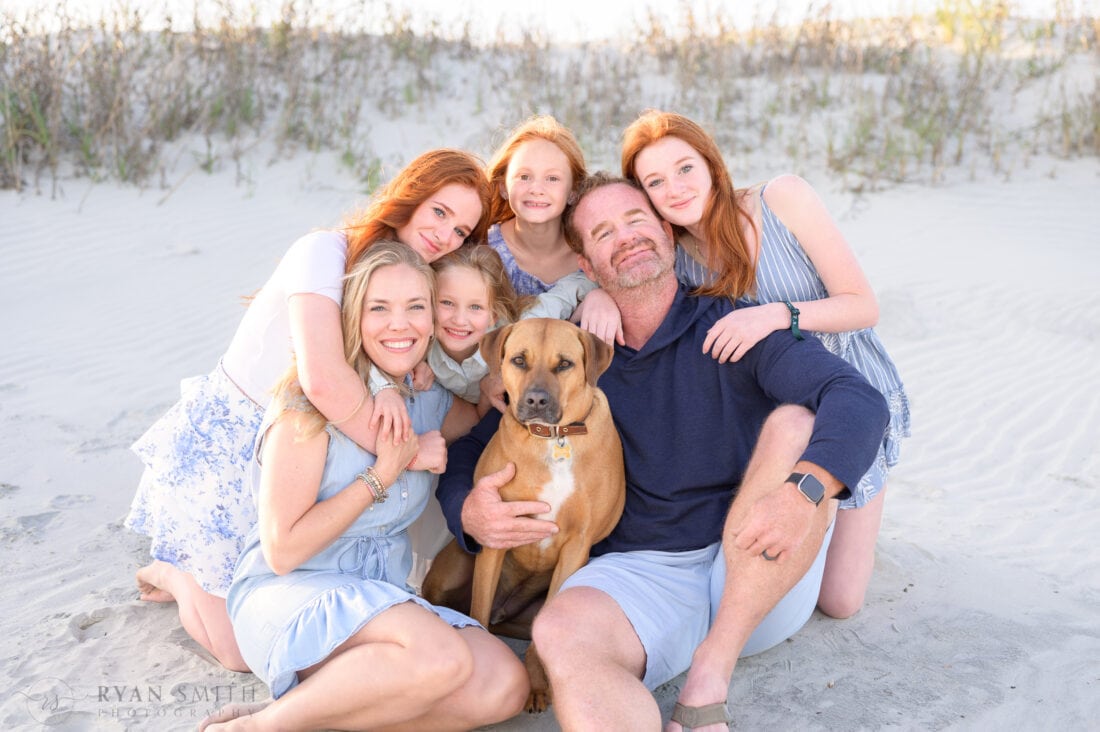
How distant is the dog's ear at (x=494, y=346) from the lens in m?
3.69

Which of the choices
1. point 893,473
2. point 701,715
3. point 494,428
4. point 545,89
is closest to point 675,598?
point 701,715

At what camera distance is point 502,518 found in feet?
11.3

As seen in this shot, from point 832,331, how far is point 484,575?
163 cm

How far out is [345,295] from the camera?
134 inches

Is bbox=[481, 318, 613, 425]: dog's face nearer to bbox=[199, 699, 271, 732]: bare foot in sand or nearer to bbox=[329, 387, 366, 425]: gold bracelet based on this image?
bbox=[329, 387, 366, 425]: gold bracelet

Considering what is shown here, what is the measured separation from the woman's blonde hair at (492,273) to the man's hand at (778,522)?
4.72 ft

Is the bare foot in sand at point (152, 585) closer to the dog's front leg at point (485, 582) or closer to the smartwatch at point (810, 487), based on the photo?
the dog's front leg at point (485, 582)

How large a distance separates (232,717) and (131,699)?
0.51 metres

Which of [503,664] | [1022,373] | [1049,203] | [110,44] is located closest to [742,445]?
[503,664]

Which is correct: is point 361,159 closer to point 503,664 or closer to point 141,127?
point 141,127

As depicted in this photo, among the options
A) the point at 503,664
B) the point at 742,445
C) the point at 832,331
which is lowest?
the point at 503,664

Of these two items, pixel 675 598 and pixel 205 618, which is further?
pixel 205 618

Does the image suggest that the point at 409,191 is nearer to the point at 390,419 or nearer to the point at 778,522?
the point at 390,419

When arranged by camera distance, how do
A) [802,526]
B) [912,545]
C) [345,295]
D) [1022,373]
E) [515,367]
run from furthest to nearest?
[1022,373], [912,545], [515,367], [345,295], [802,526]
